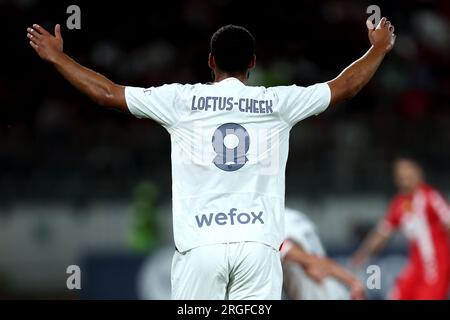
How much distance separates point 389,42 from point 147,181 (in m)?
8.08

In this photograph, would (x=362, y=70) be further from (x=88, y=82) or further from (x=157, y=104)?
(x=88, y=82)

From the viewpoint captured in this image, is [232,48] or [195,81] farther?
[195,81]

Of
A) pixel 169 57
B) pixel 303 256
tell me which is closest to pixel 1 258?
pixel 169 57

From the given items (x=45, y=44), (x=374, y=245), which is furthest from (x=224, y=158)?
(x=374, y=245)

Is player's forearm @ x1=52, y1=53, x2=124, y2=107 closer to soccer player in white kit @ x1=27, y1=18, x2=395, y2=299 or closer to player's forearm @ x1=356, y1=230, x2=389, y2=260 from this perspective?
soccer player in white kit @ x1=27, y1=18, x2=395, y2=299

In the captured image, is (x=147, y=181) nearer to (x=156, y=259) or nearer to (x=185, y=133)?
(x=156, y=259)

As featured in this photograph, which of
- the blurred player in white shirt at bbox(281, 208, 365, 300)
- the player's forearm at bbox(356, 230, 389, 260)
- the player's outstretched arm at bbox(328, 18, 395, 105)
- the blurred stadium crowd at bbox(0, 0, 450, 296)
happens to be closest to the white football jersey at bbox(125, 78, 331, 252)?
the player's outstretched arm at bbox(328, 18, 395, 105)

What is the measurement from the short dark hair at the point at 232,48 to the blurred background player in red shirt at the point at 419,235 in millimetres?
6566

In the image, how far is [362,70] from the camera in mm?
5176

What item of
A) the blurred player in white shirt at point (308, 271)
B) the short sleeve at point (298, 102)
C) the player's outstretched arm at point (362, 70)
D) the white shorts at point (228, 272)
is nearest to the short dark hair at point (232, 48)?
the short sleeve at point (298, 102)

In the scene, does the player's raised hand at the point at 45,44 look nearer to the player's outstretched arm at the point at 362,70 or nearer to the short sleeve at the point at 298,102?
the short sleeve at the point at 298,102

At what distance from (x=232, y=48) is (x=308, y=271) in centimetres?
182

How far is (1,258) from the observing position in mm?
13008

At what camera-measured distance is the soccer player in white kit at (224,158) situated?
485cm
